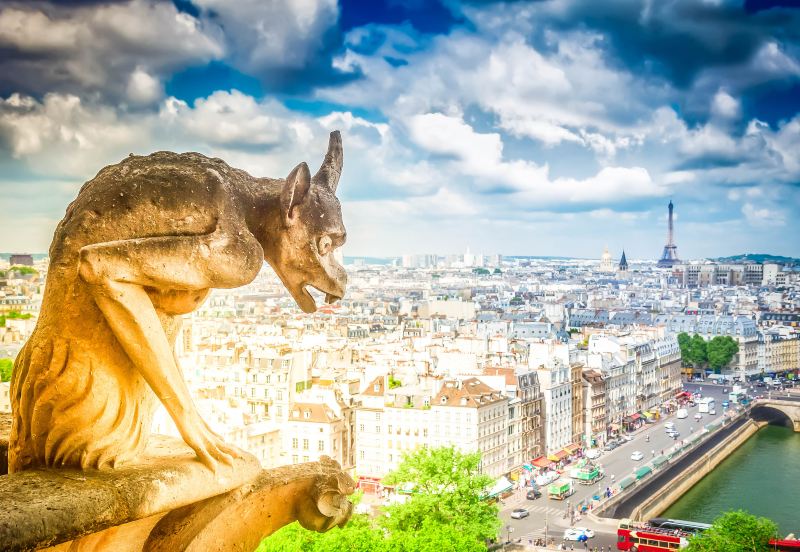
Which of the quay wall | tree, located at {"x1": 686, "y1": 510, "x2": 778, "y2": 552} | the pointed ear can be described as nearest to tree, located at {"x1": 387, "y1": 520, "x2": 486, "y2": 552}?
tree, located at {"x1": 686, "y1": 510, "x2": 778, "y2": 552}

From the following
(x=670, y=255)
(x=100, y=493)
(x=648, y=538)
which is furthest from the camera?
(x=670, y=255)

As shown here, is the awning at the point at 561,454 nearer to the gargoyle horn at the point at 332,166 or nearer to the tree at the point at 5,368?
the tree at the point at 5,368

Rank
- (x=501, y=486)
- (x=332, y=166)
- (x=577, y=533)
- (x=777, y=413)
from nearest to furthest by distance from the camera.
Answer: (x=332, y=166) → (x=577, y=533) → (x=501, y=486) → (x=777, y=413)

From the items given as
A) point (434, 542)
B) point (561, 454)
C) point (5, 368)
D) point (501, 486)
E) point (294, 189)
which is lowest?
point (561, 454)

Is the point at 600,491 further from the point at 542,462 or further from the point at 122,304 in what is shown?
the point at 122,304

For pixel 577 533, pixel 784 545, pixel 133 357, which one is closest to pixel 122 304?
pixel 133 357

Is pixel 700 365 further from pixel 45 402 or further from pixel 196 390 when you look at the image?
pixel 45 402

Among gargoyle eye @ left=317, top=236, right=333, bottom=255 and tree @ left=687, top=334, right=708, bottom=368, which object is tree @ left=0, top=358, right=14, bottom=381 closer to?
gargoyle eye @ left=317, top=236, right=333, bottom=255
